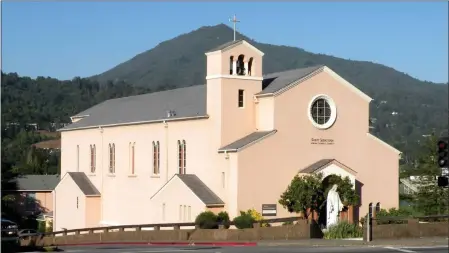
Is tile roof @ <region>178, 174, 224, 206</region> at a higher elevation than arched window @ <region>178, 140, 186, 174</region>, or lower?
lower

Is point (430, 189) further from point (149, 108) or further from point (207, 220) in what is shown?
point (149, 108)

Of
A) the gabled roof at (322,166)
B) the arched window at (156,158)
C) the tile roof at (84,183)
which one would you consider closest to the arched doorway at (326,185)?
the gabled roof at (322,166)

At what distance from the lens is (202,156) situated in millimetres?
50531

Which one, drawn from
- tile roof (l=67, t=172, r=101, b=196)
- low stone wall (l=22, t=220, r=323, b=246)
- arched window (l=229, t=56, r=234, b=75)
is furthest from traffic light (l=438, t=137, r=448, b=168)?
tile roof (l=67, t=172, r=101, b=196)

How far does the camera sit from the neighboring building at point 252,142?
47625mm

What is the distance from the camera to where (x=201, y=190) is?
4912 centimetres

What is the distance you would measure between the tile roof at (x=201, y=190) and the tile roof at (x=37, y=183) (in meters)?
48.1

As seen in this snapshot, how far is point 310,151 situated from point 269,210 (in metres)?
4.37

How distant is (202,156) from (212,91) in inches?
159

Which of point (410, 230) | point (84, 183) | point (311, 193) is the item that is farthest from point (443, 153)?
point (84, 183)

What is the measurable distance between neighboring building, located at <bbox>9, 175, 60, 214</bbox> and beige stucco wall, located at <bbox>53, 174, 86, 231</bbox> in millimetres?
23597

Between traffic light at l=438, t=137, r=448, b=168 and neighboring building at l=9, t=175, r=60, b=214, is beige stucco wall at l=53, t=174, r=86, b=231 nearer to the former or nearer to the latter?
neighboring building at l=9, t=175, r=60, b=214

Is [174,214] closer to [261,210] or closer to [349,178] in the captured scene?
[261,210]

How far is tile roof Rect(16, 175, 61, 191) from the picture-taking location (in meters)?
97.4
